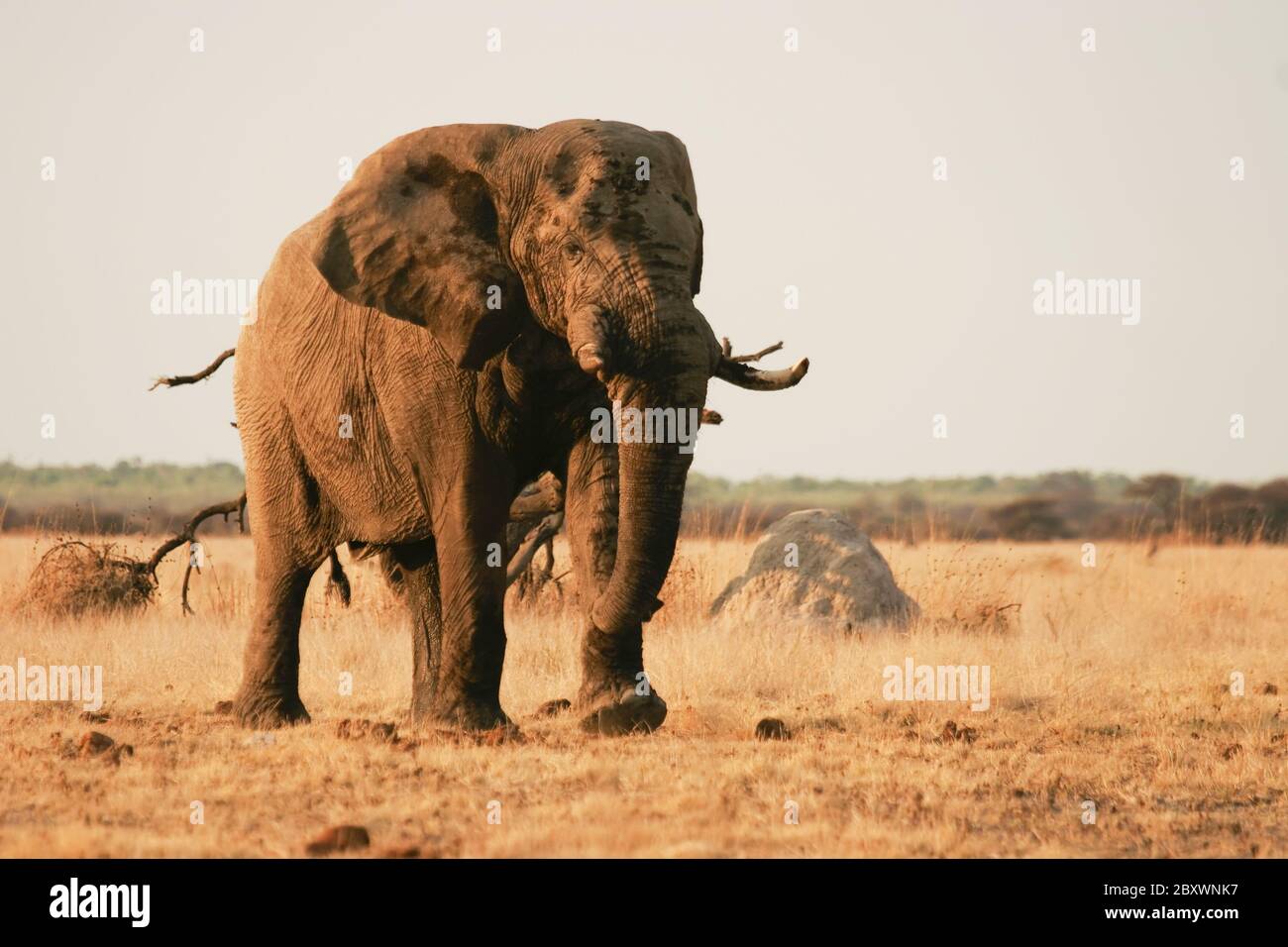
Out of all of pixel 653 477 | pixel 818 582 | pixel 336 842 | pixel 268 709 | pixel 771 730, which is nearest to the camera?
pixel 336 842

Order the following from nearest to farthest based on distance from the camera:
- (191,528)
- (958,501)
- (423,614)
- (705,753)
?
(705,753)
(423,614)
(191,528)
(958,501)

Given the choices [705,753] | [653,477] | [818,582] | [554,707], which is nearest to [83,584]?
[818,582]

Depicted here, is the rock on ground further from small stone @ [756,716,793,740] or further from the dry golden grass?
small stone @ [756,716,793,740]

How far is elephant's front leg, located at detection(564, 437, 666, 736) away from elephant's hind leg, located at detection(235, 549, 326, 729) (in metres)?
2.41

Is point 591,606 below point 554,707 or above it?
above

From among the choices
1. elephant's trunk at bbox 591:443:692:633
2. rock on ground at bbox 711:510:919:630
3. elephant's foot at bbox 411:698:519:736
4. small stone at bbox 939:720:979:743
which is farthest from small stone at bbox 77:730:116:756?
rock on ground at bbox 711:510:919:630

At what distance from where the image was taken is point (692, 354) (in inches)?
384

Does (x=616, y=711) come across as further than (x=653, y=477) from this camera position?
Yes

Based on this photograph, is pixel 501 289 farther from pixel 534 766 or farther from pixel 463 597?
pixel 534 766

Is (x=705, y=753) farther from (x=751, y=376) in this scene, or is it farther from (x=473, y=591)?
(x=751, y=376)

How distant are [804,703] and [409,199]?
4.57 meters

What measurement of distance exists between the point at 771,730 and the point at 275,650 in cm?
355

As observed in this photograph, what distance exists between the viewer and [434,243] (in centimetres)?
1077

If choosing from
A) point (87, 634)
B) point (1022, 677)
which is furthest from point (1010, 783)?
point (87, 634)
